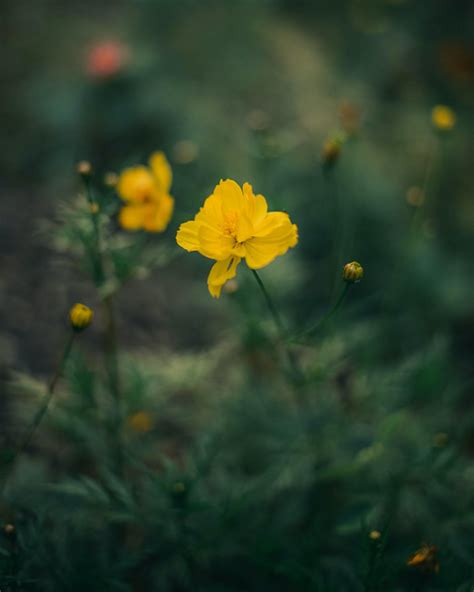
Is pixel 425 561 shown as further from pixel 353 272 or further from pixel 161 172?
pixel 161 172

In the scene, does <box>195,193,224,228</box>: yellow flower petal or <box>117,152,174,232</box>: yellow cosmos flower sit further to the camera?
<box>117,152,174,232</box>: yellow cosmos flower

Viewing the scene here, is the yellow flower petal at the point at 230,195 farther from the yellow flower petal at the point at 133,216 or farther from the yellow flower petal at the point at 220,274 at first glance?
the yellow flower petal at the point at 133,216

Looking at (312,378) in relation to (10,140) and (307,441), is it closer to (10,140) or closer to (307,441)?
(307,441)

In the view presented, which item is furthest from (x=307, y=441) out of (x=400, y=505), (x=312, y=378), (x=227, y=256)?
(x=227, y=256)

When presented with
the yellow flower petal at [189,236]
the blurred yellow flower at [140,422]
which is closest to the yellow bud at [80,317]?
the yellow flower petal at [189,236]

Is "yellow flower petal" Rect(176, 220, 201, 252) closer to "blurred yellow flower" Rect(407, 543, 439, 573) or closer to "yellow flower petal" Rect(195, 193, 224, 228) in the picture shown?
"yellow flower petal" Rect(195, 193, 224, 228)

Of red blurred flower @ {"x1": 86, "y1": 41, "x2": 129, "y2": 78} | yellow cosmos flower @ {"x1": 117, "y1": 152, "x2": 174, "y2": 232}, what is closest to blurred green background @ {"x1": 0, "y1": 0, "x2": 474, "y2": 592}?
red blurred flower @ {"x1": 86, "y1": 41, "x2": 129, "y2": 78}

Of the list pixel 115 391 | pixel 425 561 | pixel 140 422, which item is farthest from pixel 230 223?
pixel 140 422
